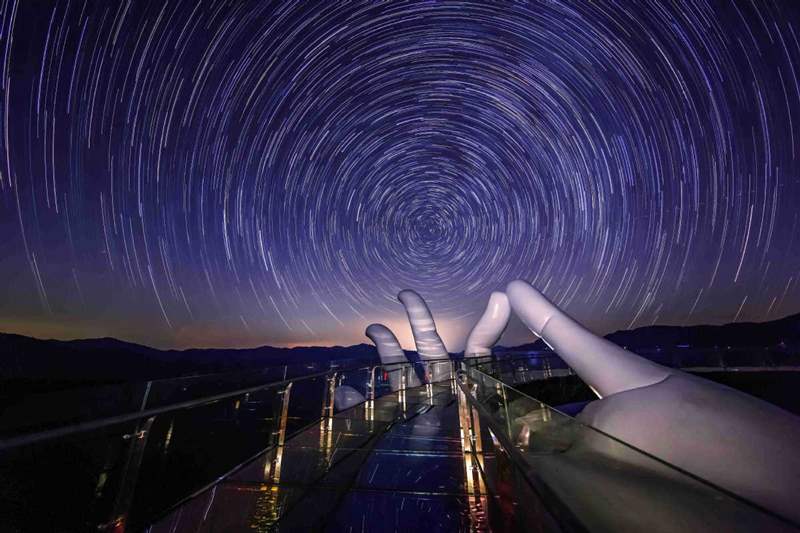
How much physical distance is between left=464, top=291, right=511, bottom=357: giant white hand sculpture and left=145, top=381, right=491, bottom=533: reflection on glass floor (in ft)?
23.2

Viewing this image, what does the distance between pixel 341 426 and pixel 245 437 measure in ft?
345

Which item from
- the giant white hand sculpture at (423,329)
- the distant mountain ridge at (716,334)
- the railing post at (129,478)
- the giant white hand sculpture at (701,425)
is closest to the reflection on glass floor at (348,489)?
the railing post at (129,478)

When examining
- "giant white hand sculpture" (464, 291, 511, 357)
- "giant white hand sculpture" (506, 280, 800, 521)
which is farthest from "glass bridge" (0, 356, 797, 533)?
"giant white hand sculpture" (464, 291, 511, 357)

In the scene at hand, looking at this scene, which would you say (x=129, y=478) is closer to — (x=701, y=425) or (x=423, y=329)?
(x=701, y=425)

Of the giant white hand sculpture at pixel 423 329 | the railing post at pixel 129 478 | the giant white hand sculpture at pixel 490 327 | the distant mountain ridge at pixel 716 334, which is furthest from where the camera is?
the distant mountain ridge at pixel 716 334

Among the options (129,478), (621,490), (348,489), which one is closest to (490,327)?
(348,489)

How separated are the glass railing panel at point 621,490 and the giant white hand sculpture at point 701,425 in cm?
179

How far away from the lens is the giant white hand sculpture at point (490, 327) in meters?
12.1

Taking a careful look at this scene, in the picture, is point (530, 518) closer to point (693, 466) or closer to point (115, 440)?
point (115, 440)

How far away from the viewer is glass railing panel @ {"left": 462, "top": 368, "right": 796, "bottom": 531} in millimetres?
1342

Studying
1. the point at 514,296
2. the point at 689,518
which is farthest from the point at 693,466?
the point at 514,296

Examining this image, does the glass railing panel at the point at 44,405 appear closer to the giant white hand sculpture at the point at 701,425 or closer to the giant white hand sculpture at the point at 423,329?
the giant white hand sculpture at the point at 423,329

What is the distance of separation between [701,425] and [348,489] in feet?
12.2

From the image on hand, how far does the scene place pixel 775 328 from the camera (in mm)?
134250
